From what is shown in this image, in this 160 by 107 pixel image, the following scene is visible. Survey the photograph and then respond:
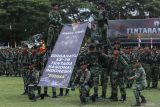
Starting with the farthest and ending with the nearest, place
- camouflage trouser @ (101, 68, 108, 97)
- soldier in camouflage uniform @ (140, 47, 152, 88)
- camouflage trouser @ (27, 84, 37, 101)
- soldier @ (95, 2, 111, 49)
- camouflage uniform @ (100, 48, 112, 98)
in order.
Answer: soldier in camouflage uniform @ (140, 47, 152, 88)
camouflage trouser @ (101, 68, 108, 97)
soldier @ (95, 2, 111, 49)
camouflage uniform @ (100, 48, 112, 98)
camouflage trouser @ (27, 84, 37, 101)

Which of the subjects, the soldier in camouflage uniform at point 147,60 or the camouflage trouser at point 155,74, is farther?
the soldier in camouflage uniform at point 147,60

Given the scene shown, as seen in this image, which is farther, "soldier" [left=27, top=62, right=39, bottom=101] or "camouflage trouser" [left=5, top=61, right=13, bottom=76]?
"camouflage trouser" [left=5, top=61, right=13, bottom=76]

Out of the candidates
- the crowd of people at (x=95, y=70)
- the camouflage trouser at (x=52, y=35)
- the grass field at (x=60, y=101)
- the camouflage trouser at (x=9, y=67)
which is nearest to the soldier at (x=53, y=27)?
the camouflage trouser at (x=52, y=35)

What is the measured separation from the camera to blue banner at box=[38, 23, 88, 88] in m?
15.1

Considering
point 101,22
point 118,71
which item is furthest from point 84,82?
point 101,22

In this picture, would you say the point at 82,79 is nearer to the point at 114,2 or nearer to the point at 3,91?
the point at 3,91

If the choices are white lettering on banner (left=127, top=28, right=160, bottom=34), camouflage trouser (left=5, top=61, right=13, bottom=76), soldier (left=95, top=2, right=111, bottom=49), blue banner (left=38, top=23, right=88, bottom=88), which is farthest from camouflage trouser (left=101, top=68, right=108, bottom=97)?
white lettering on banner (left=127, top=28, right=160, bottom=34)

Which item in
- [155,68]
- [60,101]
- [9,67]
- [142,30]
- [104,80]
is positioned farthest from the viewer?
[142,30]

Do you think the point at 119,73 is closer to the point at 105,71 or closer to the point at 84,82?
the point at 105,71

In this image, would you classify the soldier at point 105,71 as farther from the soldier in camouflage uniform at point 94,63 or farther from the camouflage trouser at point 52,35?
the camouflage trouser at point 52,35

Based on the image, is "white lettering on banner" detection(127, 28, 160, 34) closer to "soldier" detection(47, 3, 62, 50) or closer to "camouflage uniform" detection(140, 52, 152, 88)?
"camouflage uniform" detection(140, 52, 152, 88)

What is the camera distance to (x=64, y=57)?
15516mm

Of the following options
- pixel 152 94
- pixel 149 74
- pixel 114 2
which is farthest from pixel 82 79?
pixel 114 2

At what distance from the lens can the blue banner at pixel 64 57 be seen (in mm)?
15125
